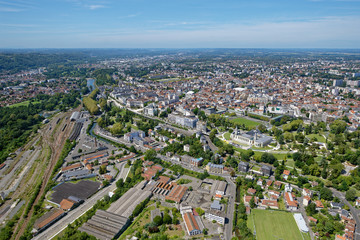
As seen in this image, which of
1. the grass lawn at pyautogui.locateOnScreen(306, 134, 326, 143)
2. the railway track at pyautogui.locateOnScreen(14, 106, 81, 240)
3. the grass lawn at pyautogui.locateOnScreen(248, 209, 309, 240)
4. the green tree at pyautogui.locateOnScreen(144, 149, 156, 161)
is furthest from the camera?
the grass lawn at pyautogui.locateOnScreen(306, 134, 326, 143)

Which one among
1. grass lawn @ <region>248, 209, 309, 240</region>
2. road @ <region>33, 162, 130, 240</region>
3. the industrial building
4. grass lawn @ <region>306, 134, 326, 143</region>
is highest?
grass lawn @ <region>306, 134, 326, 143</region>

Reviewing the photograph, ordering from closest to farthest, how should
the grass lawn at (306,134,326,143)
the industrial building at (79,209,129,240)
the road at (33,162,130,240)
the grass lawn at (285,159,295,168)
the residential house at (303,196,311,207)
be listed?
the industrial building at (79,209,129,240), the road at (33,162,130,240), the residential house at (303,196,311,207), the grass lawn at (285,159,295,168), the grass lawn at (306,134,326,143)

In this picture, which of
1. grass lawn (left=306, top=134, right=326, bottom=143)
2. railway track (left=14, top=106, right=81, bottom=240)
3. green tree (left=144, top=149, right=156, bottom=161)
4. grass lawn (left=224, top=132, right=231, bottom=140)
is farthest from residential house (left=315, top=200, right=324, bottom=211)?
railway track (left=14, top=106, right=81, bottom=240)

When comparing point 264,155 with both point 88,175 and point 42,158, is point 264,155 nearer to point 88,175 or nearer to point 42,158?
point 88,175

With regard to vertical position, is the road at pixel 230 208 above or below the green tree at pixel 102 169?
below

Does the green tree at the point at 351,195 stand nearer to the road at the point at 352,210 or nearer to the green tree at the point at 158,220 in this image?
the road at the point at 352,210

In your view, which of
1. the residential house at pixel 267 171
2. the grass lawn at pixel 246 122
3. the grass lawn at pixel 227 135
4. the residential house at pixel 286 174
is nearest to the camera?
the residential house at pixel 286 174

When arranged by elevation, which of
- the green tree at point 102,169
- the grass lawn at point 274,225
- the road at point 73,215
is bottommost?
the road at point 73,215

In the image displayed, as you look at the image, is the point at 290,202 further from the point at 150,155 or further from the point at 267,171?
the point at 150,155

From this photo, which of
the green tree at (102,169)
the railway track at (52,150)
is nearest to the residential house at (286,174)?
the green tree at (102,169)

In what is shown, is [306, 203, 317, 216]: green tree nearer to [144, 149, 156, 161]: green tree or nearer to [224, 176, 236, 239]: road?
[224, 176, 236, 239]: road
